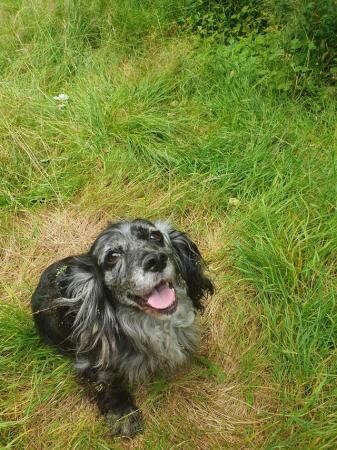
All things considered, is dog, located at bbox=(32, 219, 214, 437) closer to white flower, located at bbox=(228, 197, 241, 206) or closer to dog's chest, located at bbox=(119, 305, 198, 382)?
dog's chest, located at bbox=(119, 305, 198, 382)

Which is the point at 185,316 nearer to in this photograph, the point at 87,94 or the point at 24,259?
the point at 24,259

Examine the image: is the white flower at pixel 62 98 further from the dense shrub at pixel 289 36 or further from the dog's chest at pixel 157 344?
the dog's chest at pixel 157 344

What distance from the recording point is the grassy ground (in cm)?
252

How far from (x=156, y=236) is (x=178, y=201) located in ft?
3.89

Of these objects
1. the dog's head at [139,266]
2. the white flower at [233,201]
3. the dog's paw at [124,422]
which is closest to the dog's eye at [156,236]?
the dog's head at [139,266]

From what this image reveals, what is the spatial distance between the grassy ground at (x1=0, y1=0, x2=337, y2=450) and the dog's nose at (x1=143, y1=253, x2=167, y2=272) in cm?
82

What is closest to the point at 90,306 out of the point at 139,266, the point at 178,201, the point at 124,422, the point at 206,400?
the point at 139,266

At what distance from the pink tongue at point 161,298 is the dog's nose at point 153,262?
4.1 inches

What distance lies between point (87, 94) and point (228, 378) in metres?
2.67

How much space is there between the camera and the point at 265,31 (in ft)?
14.1

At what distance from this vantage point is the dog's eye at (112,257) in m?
2.27

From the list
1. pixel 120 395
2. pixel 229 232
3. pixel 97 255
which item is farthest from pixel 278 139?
pixel 120 395

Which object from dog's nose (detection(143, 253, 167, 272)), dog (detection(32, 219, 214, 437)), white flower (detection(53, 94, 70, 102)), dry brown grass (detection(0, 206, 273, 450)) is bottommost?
dry brown grass (detection(0, 206, 273, 450))

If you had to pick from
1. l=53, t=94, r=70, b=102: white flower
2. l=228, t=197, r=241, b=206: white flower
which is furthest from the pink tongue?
l=53, t=94, r=70, b=102: white flower
